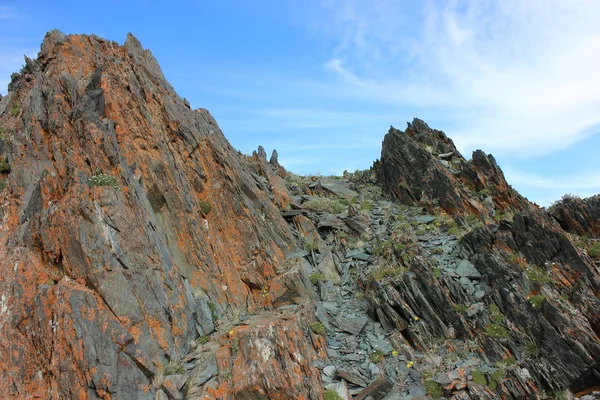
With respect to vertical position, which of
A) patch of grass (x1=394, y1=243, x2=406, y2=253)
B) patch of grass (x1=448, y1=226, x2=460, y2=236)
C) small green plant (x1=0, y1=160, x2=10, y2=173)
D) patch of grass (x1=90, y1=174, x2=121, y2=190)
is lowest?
patch of grass (x1=394, y1=243, x2=406, y2=253)

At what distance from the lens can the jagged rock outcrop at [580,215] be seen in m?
20.8

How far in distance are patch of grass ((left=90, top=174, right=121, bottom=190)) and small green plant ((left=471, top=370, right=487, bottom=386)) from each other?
1477 centimetres

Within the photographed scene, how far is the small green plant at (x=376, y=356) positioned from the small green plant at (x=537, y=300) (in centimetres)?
655

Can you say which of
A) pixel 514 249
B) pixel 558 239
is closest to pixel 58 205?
pixel 514 249

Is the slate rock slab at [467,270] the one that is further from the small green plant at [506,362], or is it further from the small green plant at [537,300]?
the small green plant at [506,362]

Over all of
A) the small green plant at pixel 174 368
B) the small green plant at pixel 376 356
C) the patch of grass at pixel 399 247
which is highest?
the patch of grass at pixel 399 247

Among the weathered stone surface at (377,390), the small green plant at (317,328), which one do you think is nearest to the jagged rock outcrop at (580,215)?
the weathered stone surface at (377,390)

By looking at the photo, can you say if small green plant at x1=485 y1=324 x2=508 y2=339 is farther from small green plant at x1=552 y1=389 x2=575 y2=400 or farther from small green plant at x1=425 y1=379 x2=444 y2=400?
small green plant at x1=425 y1=379 x2=444 y2=400

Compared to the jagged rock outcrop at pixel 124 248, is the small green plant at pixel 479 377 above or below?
below

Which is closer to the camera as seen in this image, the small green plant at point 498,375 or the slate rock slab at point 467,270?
the small green plant at point 498,375

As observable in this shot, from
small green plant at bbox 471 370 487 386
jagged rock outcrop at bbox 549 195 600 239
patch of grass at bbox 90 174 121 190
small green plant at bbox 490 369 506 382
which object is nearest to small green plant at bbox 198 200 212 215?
patch of grass at bbox 90 174 121 190

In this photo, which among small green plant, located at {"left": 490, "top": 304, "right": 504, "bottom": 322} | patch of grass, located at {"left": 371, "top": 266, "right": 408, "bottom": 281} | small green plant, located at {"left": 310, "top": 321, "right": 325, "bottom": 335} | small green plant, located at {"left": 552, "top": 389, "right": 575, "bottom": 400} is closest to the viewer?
small green plant, located at {"left": 552, "top": 389, "right": 575, "bottom": 400}

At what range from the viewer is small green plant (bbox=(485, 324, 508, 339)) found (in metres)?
14.9

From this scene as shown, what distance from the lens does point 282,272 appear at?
1764 cm
